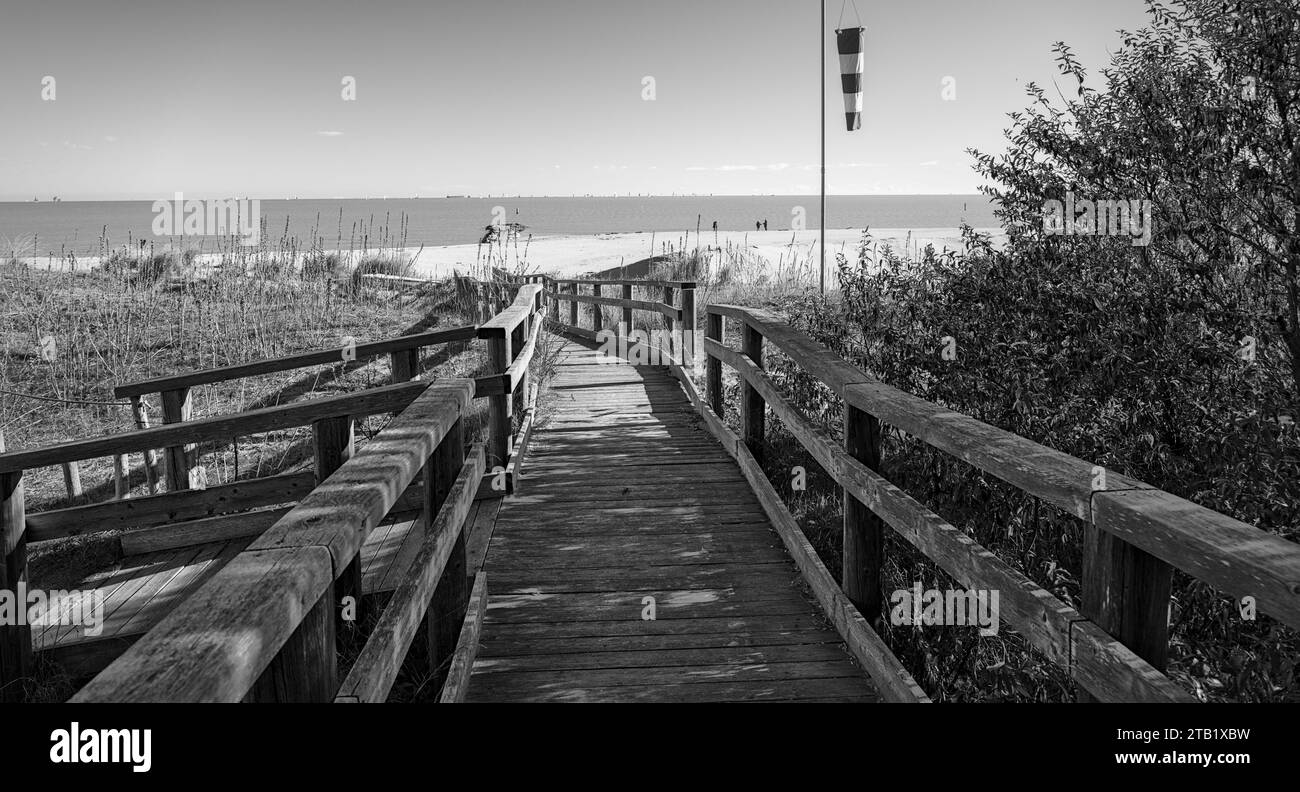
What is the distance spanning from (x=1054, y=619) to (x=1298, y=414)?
297 cm

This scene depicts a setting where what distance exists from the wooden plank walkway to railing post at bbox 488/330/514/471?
0.83 ft

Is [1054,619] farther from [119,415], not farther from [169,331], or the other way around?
[169,331]

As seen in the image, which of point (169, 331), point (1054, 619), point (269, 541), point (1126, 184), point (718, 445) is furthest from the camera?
point (169, 331)

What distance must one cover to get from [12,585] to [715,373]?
4779 millimetres

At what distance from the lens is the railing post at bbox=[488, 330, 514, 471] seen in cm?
605

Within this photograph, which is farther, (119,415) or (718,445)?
(119,415)

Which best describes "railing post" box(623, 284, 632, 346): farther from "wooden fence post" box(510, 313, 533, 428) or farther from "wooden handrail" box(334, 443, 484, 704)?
"wooden handrail" box(334, 443, 484, 704)

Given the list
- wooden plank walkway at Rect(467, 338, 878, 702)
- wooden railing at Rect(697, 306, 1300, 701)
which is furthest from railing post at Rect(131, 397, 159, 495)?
wooden railing at Rect(697, 306, 1300, 701)

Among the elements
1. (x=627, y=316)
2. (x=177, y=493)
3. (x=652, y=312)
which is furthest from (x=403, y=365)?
(x=652, y=312)

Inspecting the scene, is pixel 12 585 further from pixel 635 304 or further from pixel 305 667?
pixel 635 304

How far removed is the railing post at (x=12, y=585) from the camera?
187 inches
